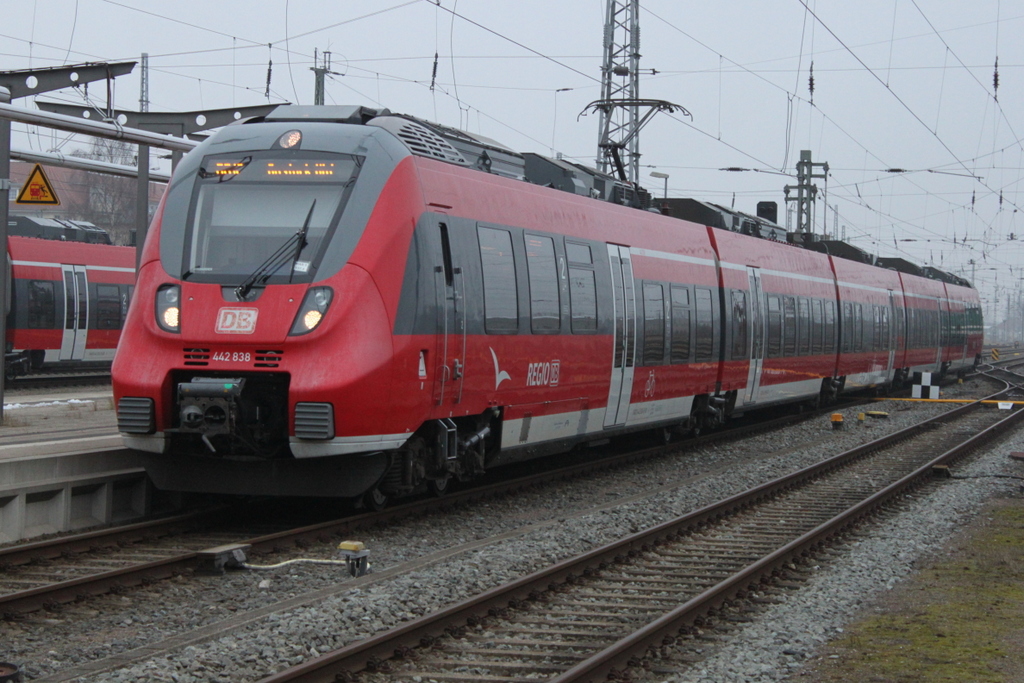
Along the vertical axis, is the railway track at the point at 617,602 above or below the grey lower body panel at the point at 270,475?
below

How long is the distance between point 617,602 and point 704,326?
9656 mm

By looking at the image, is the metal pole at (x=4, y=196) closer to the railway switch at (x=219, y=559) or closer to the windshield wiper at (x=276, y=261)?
the windshield wiper at (x=276, y=261)

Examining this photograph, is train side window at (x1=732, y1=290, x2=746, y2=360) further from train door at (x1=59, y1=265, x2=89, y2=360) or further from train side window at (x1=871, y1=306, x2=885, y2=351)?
train door at (x1=59, y1=265, x2=89, y2=360)

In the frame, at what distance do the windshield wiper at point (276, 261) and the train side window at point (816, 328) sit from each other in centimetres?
1583

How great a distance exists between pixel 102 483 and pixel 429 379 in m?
2.99

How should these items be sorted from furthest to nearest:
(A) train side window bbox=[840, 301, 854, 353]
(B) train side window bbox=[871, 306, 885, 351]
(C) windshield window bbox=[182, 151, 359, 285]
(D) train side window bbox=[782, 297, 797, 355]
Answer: (B) train side window bbox=[871, 306, 885, 351] → (A) train side window bbox=[840, 301, 854, 353] → (D) train side window bbox=[782, 297, 797, 355] → (C) windshield window bbox=[182, 151, 359, 285]

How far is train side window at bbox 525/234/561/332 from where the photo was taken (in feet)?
38.9

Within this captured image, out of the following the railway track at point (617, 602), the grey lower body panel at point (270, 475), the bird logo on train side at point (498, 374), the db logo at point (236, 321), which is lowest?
the railway track at point (617, 602)

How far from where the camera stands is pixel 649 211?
643 inches

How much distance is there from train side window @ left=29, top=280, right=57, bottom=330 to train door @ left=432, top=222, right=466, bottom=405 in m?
18.5

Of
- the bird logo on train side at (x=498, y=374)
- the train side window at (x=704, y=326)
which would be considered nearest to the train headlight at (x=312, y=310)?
the bird logo on train side at (x=498, y=374)

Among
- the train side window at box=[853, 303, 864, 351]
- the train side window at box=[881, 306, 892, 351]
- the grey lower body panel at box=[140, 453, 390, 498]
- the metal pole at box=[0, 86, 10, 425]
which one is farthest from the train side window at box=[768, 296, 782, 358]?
the metal pole at box=[0, 86, 10, 425]

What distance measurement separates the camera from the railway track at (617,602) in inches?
244

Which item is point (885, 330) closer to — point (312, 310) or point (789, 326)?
point (789, 326)
